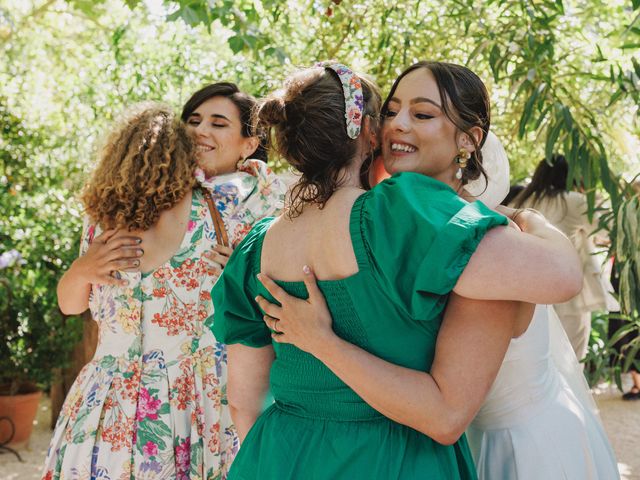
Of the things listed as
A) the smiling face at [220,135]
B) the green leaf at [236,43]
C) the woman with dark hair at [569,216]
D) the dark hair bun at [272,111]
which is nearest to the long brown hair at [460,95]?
the dark hair bun at [272,111]

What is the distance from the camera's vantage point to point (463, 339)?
1597 mm

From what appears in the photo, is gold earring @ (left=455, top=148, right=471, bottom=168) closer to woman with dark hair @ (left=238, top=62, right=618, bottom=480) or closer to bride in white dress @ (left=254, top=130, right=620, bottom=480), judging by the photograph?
woman with dark hair @ (left=238, top=62, right=618, bottom=480)

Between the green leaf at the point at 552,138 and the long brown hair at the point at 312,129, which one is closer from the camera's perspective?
the long brown hair at the point at 312,129

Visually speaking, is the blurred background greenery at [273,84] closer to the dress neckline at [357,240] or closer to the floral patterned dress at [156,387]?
the floral patterned dress at [156,387]

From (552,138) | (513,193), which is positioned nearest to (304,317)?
(552,138)

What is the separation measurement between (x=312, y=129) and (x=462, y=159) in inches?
19.8

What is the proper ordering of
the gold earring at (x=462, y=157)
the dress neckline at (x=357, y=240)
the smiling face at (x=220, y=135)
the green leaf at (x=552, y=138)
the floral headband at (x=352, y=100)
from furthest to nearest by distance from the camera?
the green leaf at (x=552, y=138) → the smiling face at (x=220, y=135) → the gold earring at (x=462, y=157) → the floral headband at (x=352, y=100) → the dress neckline at (x=357, y=240)

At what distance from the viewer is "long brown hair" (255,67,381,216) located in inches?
68.7

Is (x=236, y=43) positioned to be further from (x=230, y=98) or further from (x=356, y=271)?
(x=356, y=271)

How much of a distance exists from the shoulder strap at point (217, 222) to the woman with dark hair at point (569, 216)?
10.1 feet

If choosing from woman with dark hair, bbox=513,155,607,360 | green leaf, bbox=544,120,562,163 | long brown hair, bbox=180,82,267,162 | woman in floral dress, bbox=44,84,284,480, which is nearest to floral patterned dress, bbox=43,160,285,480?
woman in floral dress, bbox=44,84,284,480

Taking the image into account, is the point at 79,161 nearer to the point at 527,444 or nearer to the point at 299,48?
the point at 299,48

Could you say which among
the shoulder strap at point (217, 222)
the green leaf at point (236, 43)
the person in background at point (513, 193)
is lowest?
the person in background at point (513, 193)

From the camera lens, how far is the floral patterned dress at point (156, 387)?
2.58 metres
